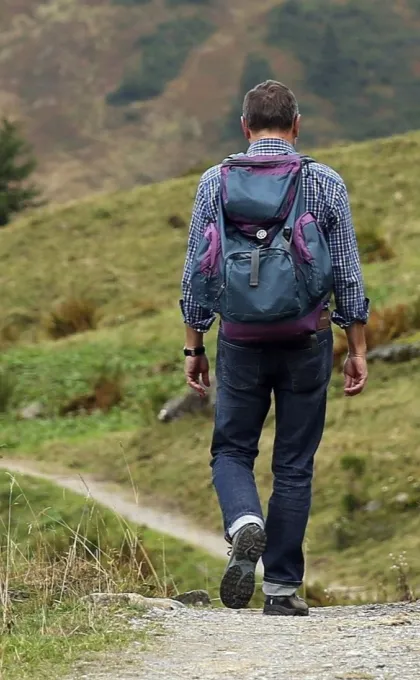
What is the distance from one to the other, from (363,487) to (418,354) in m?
2.52

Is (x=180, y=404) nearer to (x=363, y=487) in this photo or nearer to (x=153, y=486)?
(x=153, y=486)

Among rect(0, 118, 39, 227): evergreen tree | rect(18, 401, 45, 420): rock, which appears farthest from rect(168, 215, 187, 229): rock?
rect(0, 118, 39, 227): evergreen tree

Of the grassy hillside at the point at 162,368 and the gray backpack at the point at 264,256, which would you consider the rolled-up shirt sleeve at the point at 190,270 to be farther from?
the grassy hillside at the point at 162,368

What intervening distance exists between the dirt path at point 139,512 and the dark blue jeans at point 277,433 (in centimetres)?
300

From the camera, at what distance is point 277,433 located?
5641 millimetres

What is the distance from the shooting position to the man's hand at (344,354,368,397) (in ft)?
18.5

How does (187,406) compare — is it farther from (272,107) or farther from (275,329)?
(275,329)

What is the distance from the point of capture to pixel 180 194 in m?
24.2

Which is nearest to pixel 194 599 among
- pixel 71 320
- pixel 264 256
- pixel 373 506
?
pixel 264 256

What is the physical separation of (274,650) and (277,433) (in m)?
1.18

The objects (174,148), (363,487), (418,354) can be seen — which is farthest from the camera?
(174,148)

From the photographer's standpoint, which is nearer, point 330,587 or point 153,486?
point 330,587

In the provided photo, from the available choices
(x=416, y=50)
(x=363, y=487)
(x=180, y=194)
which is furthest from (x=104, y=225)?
(x=416, y=50)

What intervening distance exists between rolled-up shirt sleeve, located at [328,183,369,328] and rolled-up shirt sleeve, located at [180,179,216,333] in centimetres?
47
